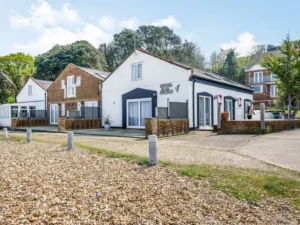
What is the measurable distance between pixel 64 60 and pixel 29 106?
14795mm

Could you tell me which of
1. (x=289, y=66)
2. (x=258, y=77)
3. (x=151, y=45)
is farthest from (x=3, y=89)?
(x=258, y=77)

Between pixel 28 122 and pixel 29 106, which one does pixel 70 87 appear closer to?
pixel 28 122

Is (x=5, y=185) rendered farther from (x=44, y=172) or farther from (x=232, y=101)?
(x=232, y=101)

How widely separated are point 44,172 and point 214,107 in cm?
1434

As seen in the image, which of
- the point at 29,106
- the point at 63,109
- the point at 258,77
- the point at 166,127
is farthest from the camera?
the point at 258,77

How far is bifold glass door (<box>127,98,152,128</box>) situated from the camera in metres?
17.6

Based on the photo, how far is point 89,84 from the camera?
73.4ft

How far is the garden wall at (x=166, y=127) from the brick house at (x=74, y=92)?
31.1 feet

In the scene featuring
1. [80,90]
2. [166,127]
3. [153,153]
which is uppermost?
[80,90]

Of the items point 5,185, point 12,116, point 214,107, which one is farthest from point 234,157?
point 12,116

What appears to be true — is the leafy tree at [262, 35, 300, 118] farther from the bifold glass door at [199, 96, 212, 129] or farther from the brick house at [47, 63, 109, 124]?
the brick house at [47, 63, 109, 124]

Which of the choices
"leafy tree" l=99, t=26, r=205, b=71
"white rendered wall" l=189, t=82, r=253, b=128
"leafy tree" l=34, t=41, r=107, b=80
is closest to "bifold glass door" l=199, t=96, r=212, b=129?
"white rendered wall" l=189, t=82, r=253, b=128

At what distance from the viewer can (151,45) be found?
2083 inches

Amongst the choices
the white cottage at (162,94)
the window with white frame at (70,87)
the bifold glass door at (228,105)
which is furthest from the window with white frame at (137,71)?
the window with white frame at (70,87)
